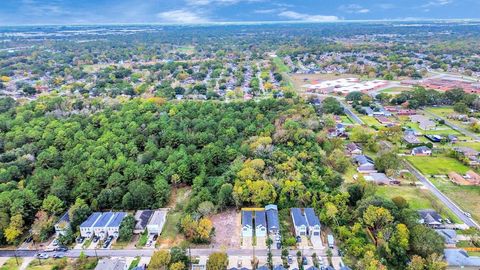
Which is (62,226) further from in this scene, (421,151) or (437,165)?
(421,151)

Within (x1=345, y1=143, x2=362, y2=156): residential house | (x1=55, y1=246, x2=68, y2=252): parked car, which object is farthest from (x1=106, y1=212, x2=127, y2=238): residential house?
(x1=345, y1=143, x2=362, y2=156): residential house

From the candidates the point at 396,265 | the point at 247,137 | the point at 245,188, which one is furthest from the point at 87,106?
the point at 396,265

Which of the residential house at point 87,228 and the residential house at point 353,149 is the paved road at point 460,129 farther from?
the residential house at point 87,228

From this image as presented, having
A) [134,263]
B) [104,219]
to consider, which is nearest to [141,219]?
[104,219]

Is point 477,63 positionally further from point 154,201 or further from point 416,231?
point 154,201

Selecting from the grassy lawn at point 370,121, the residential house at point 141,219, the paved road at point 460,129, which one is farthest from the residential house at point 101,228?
the paved road at point 460,129

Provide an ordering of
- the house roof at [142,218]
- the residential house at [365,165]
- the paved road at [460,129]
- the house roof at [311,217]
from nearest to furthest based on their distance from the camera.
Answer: the house roof at [311,217] → the house roof at [142,218] → the residential house at [365,165] → the paved road at [460,129]

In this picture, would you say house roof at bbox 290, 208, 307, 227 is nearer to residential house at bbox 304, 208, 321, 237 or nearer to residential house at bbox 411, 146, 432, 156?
residential house at bbox 304, 208, 321, 237
